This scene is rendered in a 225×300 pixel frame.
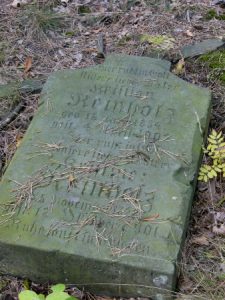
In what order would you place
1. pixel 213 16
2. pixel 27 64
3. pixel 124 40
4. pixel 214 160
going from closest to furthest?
1. pixel 214 160
2. pixel 27 64
3. pixel 124 40
4. pixel 213 16

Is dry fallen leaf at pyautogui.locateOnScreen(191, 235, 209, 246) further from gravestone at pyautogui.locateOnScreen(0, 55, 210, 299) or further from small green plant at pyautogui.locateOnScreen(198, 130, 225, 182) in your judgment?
small green plant at pyautogui.locateOnScreen(198, 130, 225, 182)

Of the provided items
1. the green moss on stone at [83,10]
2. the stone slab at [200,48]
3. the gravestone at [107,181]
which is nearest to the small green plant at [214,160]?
the gravestone at [107,181]

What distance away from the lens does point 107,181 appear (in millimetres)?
3201

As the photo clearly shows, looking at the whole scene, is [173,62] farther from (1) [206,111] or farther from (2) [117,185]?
(2) [117,185]

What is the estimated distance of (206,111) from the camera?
364 cm

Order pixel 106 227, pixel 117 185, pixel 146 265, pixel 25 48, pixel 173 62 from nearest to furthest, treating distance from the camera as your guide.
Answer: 1. pixel 146 265
2. pixel 106 227
3. pixel 117 185
4. pixel 173 62
5. pixel 25 48

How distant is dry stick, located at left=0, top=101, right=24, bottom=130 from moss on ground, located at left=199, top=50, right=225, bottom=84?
163cm

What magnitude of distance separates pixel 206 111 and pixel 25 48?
7.27 ft

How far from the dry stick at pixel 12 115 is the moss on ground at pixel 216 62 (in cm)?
163

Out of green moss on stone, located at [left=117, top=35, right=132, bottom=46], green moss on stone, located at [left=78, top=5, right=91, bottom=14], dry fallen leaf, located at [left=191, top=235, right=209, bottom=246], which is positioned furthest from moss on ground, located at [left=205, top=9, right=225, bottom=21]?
dry fallen leaf, located at [left=191, top=235, right=209, bottom=246]

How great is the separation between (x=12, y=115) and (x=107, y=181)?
1.35 metres

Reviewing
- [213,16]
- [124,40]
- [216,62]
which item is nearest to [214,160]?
[216,62]

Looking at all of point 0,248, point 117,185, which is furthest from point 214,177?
point 0,248

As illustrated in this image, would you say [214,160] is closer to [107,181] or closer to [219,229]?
[219,229]
